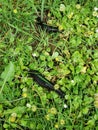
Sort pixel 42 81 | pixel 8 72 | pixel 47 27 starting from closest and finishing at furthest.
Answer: pixel 8 72 → pixel 42 81 → pixel 47 27

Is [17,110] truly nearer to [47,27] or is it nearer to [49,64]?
[49,64]

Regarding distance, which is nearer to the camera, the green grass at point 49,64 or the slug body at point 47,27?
the green grass at point 49,64

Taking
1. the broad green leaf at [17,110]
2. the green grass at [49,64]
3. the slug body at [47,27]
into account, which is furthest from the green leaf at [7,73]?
the slug body at [47,27]

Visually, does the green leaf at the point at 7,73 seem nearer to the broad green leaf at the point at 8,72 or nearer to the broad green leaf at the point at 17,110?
the broad green leaf at the point at 8,72

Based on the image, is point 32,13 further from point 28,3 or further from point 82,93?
point 82,93

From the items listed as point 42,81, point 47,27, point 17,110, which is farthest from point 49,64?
point 17,110

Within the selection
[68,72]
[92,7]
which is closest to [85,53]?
[68,72]

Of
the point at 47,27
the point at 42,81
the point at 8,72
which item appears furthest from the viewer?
the point at 47,27

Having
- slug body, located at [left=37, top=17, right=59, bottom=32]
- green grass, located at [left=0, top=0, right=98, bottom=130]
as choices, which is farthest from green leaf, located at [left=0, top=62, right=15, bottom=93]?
slug body, located at [left=37, top=17, right=59, bottom=32]
